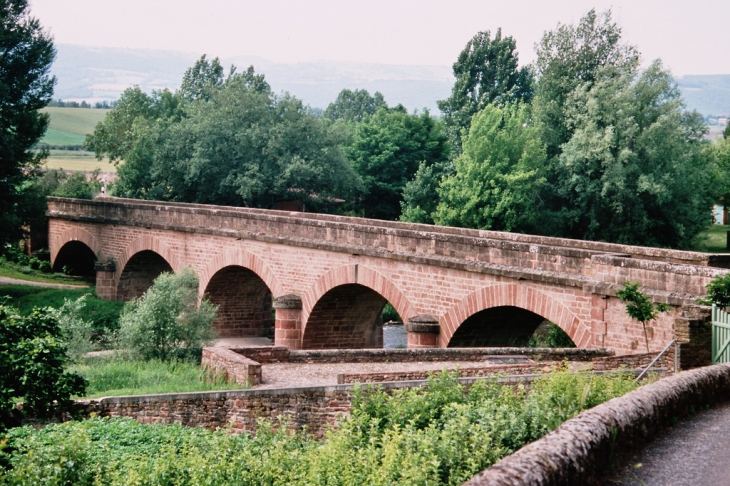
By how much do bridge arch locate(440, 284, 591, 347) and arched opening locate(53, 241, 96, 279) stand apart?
23570 millimetres

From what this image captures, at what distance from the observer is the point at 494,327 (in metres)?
20.0

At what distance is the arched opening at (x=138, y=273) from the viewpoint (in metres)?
34.5

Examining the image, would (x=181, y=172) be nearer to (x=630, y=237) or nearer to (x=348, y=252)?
(x=630, y=237)

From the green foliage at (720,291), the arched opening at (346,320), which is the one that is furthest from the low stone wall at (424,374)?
the arched opening at (346,320)

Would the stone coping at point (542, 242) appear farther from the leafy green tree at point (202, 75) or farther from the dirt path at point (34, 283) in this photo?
the leafy green tree at point (202, 75)

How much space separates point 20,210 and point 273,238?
12.1 m

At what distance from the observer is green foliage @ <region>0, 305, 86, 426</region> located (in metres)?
13.4

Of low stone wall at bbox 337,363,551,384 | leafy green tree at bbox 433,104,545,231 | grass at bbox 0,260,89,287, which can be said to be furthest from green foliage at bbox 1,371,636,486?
grass at bbox 0,260,89,287

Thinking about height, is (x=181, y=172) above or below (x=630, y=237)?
above

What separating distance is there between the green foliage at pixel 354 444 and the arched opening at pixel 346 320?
10.9 metres

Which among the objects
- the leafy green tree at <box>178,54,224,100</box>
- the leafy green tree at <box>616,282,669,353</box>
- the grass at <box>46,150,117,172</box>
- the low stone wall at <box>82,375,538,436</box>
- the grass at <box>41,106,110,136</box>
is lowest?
the low stone wall at <box>82,375,538,436</box>

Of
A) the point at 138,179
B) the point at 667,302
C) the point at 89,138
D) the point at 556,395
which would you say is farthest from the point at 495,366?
the point at 89,138

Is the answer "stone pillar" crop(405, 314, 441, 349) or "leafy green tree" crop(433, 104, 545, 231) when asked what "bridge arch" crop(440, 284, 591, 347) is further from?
"leafy green tree" crop(433, 104, 545, 231)

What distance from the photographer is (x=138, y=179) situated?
4534cm
